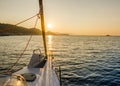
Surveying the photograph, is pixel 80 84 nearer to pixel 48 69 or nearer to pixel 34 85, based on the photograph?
pixel 48 69

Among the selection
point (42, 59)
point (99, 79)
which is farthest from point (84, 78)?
point (42, 59)

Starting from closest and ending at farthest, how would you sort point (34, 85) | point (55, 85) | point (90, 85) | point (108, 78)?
point (34, 85), point (55, 85), point (90, 85), point (108, 78)

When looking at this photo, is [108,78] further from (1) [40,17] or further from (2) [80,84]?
(1) [40,17]

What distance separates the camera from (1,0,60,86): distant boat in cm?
686

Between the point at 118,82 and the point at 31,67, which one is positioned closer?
the point at 31,67

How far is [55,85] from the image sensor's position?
8945 mm

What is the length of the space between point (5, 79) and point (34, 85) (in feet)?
6.73

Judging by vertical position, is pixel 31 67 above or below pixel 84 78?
above

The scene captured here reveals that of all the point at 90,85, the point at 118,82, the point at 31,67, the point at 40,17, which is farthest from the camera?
the point at 118,82

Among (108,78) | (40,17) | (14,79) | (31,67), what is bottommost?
(108,78)

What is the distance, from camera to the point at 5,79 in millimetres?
6535

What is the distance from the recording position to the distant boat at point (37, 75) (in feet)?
22.5

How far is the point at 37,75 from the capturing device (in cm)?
1002

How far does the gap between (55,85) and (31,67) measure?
4618 millimetres
